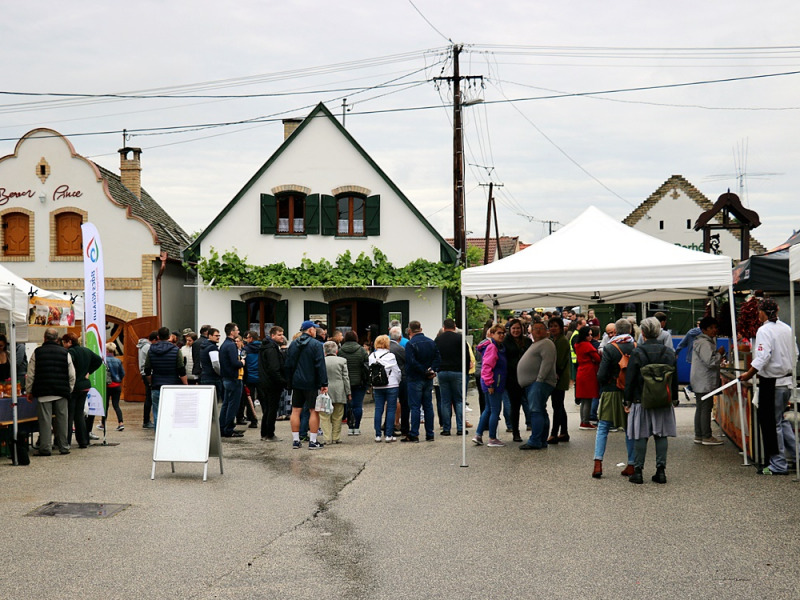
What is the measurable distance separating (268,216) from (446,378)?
13200 millimetres

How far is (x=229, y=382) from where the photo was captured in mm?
15195

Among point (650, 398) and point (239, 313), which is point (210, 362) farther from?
point (239, 313)

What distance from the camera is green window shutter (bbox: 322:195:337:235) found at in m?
26.4

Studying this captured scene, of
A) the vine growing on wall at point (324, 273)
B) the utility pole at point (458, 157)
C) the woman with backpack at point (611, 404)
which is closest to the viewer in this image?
the woman with backpack at point (611, 404)

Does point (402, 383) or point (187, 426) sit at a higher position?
point (402, 383)

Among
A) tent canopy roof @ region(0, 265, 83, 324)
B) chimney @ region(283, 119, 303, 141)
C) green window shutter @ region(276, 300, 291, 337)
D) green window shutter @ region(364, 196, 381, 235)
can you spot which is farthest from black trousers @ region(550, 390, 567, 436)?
chimney @ region(283, 119, 303, 141)

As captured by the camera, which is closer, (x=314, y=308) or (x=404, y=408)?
(x=404, y=408)

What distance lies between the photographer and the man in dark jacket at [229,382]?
49.3 feet

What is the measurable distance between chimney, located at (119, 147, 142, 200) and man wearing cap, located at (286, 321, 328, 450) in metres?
18.9

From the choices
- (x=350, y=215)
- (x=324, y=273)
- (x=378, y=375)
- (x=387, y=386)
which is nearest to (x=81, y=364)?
(x=378, y=375)

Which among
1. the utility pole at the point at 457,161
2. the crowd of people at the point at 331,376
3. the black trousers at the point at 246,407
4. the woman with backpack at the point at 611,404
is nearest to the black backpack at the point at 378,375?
the crowd of people at the point at 331,376

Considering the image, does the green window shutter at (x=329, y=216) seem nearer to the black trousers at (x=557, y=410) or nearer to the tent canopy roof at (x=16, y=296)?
the tent canopy roof at (x=16, y=296)

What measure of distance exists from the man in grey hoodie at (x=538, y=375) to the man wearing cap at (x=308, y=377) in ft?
9.57

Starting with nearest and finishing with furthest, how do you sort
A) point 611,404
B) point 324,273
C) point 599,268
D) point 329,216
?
1. point 611,404
2. point 599,268
3. point 324,273
4. point 329,216
